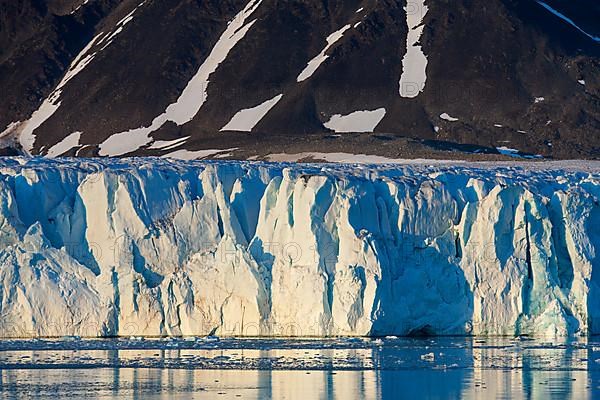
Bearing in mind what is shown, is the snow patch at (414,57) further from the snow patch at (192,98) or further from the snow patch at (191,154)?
the snow patch at (191,154)

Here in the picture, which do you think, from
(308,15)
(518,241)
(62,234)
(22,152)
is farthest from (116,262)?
(308,15)

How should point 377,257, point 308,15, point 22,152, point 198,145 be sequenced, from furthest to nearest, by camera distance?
point 308,15 < point 22,152 < point 198,145 < point 377,257

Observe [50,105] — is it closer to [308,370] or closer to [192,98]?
[192,98]

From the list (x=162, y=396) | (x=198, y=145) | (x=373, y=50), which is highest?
(x=373, y=50)

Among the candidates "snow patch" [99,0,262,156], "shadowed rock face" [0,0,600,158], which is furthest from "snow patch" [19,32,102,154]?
"snow patch" [99,0,262,156]

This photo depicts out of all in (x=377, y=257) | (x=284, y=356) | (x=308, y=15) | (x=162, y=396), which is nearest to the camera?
(x=162, y=396)

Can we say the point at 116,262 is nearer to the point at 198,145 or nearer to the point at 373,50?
the point at 198,145

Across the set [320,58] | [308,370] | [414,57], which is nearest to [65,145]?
[320,58]

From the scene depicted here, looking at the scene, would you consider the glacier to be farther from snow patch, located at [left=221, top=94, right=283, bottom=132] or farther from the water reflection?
snow patch, located at [left=221, top=94, right=283, bottom=132]
